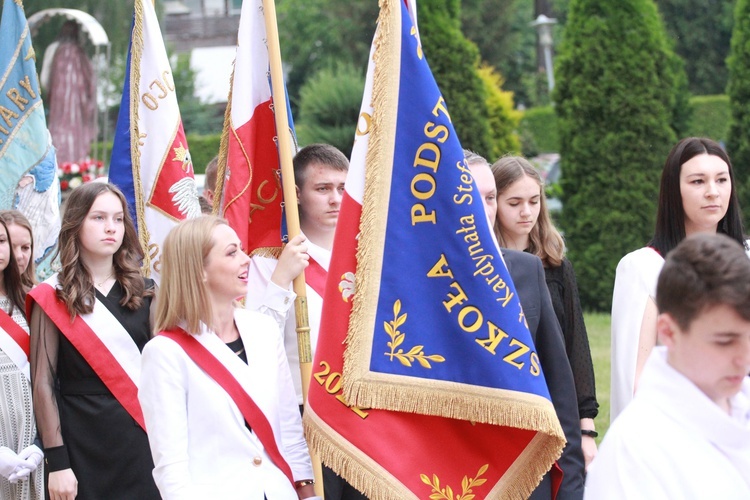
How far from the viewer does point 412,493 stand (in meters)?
3.56

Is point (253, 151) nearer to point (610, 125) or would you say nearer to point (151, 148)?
point (151, 148)

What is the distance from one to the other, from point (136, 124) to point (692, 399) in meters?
4.11

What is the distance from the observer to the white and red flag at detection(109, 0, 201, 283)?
18.2 ft

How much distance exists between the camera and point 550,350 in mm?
3875

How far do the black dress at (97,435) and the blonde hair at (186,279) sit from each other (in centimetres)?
90

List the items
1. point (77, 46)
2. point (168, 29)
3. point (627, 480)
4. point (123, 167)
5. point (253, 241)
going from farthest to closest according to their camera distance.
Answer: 1. point (168, 29)
2. point (77, 46)
3. point (123, 167)
4. point (253, 241)
5. point (627, 480)

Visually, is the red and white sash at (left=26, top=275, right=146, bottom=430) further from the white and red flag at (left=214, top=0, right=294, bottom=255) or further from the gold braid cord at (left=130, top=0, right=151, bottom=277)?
the gold braid cord at (left=130, top=0, right=151, bottom=277)

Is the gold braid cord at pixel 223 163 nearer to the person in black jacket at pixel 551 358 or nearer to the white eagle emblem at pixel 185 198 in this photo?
the white eagle emblem at pixel 185 198

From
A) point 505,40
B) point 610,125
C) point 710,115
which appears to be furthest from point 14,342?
point 505,40

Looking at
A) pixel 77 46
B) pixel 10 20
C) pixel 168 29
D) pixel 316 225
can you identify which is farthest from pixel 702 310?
pixel 168 29

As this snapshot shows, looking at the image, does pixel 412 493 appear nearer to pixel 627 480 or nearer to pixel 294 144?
pixel 627 480

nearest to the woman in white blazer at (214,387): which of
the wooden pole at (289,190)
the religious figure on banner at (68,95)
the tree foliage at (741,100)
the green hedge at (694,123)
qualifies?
the wooden pole at (289,190)

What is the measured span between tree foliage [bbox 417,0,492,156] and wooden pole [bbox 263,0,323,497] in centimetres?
1063

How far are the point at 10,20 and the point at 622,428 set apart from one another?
5126 mm
